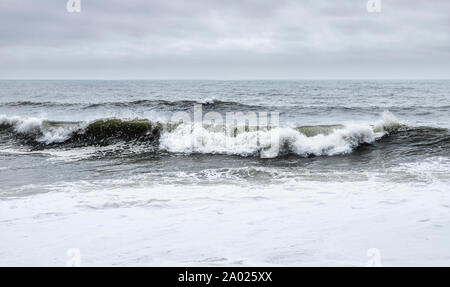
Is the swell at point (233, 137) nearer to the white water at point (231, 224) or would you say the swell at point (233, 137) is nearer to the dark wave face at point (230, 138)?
the dark wave face at point (230, 138)

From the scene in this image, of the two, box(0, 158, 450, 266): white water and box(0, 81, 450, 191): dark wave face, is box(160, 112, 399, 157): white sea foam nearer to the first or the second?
box(0, 81, 450, 191): dark wave face

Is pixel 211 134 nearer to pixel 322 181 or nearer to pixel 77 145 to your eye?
pixel 77 145

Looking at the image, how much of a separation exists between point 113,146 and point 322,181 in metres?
7.15

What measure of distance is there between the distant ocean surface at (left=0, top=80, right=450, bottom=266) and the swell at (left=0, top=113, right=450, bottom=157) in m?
0.05

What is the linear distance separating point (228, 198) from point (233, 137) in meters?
5.69

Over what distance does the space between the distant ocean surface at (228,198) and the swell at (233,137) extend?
0.05 metres

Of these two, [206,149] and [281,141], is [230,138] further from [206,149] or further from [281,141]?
[281,141]

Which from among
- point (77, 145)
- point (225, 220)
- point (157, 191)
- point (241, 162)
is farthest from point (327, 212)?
point (77, 145)

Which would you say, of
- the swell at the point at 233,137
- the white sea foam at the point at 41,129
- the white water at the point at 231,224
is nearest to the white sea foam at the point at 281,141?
the swell at the point at 233,137

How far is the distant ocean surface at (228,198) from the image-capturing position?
4164mm

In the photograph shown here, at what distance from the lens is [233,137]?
1184 cm

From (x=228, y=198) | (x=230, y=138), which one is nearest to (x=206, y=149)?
(x=230, y=138)

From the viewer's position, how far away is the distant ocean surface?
4.16 meters

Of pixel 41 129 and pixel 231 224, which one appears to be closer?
pixel 231 224
